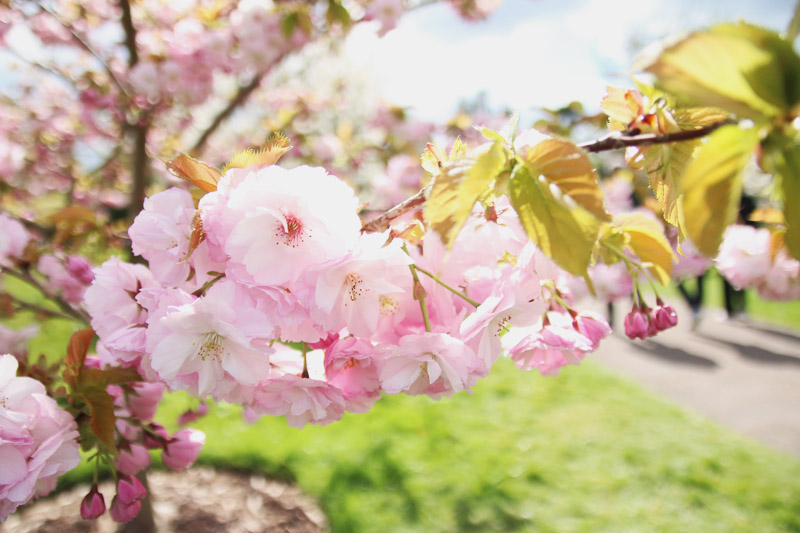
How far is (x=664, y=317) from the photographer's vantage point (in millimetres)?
A: 805

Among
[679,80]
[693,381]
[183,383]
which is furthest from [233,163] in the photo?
[693,381]

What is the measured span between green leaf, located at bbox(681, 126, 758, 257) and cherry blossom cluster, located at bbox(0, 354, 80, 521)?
82 cm

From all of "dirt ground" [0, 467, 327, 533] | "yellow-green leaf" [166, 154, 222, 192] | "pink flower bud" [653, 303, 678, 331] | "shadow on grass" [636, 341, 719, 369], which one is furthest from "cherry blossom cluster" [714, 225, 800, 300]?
"shadow on grass" [636, 341, 719, 369]

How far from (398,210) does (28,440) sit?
0.60 meters

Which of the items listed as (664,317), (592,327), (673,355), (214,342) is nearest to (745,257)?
(664,317)

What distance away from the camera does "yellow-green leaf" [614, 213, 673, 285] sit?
0.73m

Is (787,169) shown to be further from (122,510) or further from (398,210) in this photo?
(122,510)

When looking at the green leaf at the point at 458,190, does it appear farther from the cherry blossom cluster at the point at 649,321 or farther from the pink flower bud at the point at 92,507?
the pink flower bud at the point at 92,507

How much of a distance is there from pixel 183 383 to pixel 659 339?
5451 mm

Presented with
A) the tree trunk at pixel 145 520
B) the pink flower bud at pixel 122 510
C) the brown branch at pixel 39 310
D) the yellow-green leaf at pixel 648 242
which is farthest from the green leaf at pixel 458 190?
the tree trunk at pixel 145 520

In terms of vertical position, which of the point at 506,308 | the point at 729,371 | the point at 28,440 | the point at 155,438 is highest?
the point at 506,308

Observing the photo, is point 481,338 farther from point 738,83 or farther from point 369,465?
point 369,465

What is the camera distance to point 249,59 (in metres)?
2.65

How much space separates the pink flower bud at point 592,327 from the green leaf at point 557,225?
0.29 metres
